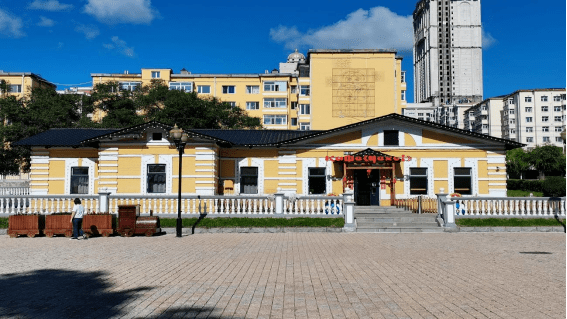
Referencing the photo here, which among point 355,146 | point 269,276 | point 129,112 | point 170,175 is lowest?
point 269,276

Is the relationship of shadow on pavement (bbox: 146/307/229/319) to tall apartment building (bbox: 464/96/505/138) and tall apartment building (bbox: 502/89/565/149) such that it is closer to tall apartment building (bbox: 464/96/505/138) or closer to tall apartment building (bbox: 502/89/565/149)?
tall apartment building (bbox: 502/89/565/149)

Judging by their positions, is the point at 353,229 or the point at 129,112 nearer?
the point at 353,229

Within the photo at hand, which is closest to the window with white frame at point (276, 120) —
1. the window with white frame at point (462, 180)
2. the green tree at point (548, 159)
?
the green tree at point (548, 159)

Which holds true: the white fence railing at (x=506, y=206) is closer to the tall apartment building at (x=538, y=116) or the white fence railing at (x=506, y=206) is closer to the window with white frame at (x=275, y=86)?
the window with white frame at (x=275, y=86)

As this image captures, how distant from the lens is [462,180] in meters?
26.0

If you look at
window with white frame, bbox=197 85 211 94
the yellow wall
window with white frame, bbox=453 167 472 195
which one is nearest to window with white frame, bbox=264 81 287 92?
window with white frame, bbox=197 85 211 94

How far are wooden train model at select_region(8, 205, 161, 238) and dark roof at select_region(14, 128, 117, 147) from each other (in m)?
8.13

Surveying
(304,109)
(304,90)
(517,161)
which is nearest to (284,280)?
(304,90)

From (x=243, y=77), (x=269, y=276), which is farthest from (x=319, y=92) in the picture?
(x=269, y=276)

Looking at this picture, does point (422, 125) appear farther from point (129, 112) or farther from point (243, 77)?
point (243, 77)

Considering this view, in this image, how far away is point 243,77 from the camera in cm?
7144

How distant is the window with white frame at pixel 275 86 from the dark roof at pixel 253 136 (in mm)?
39961

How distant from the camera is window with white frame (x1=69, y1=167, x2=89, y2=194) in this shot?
88.0 feet

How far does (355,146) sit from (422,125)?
3.89m
